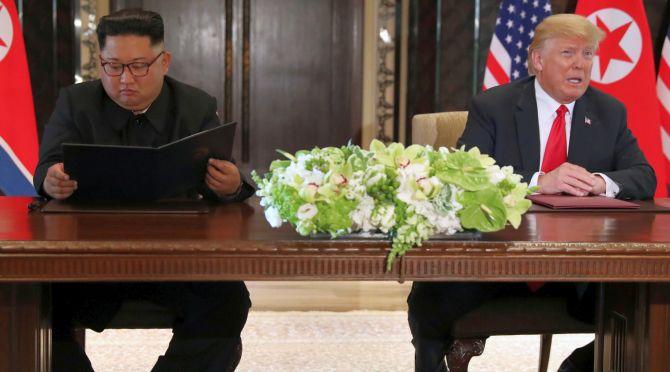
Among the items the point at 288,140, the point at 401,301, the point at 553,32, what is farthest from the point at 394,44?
the point at 553,32

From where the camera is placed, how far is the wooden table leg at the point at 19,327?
1736mm

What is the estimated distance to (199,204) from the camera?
89.2 inches

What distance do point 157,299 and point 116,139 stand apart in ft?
1.92

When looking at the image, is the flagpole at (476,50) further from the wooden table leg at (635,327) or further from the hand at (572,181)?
the wooden table leg at (635,327)

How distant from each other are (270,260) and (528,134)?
150cm

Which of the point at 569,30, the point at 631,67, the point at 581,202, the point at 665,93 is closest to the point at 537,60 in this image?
the point at 569,30

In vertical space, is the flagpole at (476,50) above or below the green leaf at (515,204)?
above

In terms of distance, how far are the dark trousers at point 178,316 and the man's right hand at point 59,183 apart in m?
0.24

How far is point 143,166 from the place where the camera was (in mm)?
2062

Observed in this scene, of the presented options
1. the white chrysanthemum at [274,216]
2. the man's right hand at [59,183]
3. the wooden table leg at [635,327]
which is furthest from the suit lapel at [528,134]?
the man's right hand at [59,183]

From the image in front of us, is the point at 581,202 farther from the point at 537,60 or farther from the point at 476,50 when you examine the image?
the point at 476,50

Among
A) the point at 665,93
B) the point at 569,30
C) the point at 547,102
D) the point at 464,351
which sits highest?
the point at 569,30

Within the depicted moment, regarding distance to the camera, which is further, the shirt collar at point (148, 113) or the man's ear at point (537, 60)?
the man's ear at point (537, 60)

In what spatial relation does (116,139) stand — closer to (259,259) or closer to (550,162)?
(259,259)
